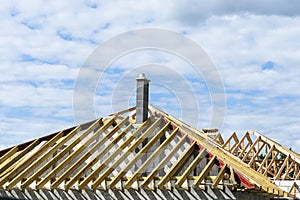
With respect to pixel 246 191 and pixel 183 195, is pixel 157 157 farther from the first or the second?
pixel 246 191

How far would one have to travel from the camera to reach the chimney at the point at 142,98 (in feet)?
64.6

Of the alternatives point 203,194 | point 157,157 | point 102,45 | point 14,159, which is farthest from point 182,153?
point 14,159

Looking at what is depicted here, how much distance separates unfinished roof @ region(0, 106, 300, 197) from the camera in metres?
15.9

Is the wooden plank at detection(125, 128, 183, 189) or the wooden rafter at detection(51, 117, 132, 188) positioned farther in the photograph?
the wooden rafter at detection(51, 117, 132, 188)

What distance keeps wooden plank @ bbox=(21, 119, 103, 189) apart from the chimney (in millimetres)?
1825

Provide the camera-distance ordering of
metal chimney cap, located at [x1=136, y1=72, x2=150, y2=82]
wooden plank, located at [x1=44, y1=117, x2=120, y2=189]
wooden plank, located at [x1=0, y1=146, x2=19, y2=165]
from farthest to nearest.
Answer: wooden plank, located at [x1=0, y1=146, x2=19, y2=165] < metal chimney cap, located at [x1=136, y1=72, x2=150, y2=82] < wooden plank, located at [x1=44, y1=117, x2=120, y2=189]

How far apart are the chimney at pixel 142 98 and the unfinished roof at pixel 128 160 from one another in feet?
0.94

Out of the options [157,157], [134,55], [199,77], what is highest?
[134,55]

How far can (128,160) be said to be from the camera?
1884cm

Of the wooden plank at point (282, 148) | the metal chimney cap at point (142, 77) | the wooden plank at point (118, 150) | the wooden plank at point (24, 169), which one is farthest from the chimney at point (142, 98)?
the wooden plank at point (282, 148)

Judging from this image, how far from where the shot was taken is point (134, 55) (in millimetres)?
21391

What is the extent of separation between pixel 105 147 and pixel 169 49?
5880 mm

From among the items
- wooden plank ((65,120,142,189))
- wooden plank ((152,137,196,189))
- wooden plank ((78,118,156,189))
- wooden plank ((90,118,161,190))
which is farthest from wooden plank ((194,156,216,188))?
wooden plank ((65,120,142,189))

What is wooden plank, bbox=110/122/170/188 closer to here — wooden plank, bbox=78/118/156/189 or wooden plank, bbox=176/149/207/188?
wooden plank, bbox=78/118/156/189
